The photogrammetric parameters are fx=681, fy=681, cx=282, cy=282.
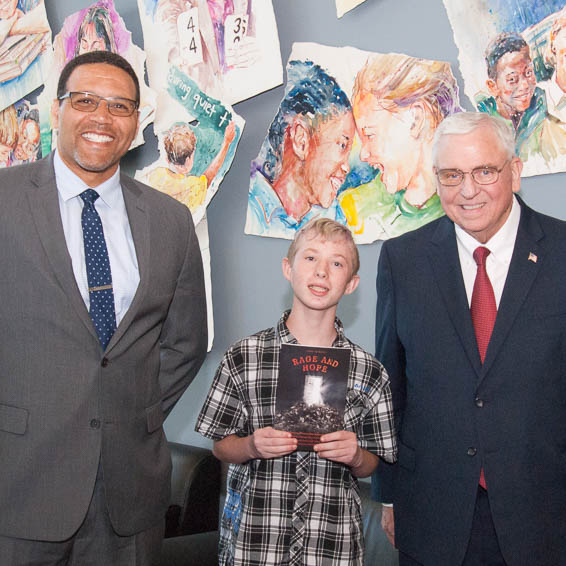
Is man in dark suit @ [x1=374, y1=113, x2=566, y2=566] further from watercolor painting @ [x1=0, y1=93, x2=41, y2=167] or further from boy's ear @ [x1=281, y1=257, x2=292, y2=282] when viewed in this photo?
watercolor painting @ [x1=0, y1=93, x2=41, y2=167]

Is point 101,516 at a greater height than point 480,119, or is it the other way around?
point 480,119

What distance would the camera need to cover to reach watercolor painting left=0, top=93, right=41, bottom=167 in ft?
12.8

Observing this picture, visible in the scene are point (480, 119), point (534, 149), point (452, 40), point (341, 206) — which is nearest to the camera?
point (480, 119)

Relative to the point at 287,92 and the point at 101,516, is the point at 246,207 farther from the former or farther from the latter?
the point at 101,516

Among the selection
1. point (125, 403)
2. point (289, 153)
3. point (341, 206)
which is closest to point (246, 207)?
point (289, 153)

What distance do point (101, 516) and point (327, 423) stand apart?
1.97 ft

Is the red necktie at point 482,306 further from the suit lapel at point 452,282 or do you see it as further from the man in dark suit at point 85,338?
the man in dark suit at point 85,338

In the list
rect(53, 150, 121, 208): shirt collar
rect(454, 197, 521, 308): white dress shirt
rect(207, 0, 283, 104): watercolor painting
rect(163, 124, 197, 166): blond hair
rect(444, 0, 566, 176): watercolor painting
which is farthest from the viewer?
rect(163, 124, 197, 166): blond hair

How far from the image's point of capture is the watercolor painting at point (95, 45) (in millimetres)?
3250

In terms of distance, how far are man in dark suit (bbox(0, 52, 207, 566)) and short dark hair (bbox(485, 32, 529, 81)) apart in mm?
1094

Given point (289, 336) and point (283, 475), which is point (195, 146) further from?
point (283, 475)

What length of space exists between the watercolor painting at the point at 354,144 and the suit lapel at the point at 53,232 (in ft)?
3.71

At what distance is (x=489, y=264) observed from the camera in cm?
166

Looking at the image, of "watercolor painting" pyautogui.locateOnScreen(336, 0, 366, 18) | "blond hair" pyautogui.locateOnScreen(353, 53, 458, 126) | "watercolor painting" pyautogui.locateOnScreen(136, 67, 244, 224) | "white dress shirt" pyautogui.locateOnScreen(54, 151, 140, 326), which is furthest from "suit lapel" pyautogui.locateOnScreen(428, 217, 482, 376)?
"watercolor painting" pyautogui.locateOnScreen(136, 67, 244, 224)
